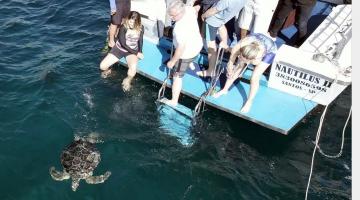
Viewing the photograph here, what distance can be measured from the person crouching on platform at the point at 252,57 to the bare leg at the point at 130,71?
1923mm

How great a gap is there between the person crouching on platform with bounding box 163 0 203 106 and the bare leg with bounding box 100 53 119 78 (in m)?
1.77

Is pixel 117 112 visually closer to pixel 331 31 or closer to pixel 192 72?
pixel 192 72

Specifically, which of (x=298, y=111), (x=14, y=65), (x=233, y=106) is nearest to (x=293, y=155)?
(x=298, y=111)

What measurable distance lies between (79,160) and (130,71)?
2.87m

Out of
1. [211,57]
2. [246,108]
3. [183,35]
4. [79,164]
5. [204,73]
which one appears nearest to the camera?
[79,164]

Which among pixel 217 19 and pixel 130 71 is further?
pixel 130 71

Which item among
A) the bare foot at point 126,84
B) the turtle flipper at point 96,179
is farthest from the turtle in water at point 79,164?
the bare foot at point 126,84

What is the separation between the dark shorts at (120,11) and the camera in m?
8.75

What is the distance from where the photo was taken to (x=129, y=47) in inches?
334

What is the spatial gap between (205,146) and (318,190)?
2.16 m

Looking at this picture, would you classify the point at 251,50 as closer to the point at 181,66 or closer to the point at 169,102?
the point at 181,66

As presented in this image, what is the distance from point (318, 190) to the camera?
7113 millimetres

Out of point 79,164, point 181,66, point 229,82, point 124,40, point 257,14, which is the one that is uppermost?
point 257,14

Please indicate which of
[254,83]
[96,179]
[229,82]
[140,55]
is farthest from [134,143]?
[254,83]
